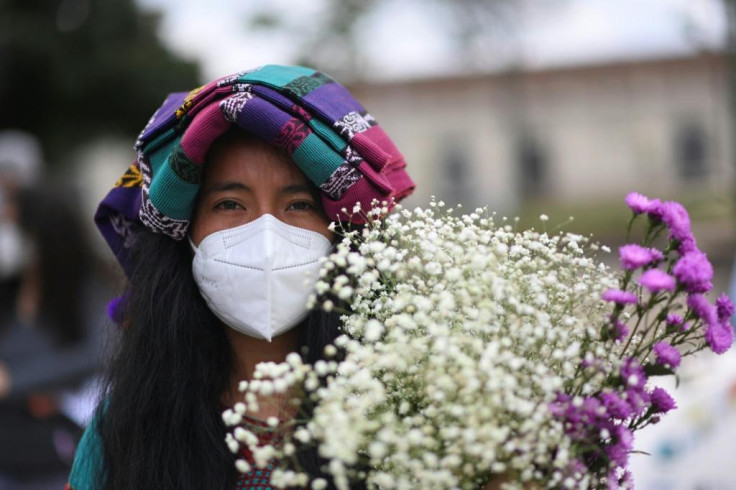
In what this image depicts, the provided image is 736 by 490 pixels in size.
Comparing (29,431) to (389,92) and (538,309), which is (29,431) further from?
(389,92)

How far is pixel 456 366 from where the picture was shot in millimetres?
1381

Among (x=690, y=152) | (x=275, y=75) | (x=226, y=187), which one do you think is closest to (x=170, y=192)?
(x=226, y=187)

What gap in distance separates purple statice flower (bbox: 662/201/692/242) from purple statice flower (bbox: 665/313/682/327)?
14cm

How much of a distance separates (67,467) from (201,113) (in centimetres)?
244

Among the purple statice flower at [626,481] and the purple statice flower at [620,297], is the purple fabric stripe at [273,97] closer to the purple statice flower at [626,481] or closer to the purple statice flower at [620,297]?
the purple statice flower at [620,297]

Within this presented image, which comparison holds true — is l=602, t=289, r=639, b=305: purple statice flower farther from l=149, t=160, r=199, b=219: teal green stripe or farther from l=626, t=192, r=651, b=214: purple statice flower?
l=149, t=160, r=199, b=219: teal green stripe

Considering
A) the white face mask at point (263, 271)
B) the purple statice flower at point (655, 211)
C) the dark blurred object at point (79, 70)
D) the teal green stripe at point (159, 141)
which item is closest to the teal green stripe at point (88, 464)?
the white face mask at point (263, 271)

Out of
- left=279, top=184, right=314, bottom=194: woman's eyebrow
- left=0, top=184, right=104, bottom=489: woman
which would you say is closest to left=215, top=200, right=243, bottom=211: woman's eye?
left=279, top=184, right=314, bottom=194: woman's eyebrow

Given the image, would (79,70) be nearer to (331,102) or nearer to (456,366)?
(331,102)

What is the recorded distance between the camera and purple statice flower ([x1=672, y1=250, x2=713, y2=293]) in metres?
1.47

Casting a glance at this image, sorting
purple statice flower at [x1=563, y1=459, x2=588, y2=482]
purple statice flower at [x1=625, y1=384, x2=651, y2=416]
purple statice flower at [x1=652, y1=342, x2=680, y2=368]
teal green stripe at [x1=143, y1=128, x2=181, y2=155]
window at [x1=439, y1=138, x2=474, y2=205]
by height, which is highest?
window at [x1=439, y1=138, x2=474, y2=205]

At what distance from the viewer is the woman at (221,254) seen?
1.95 m

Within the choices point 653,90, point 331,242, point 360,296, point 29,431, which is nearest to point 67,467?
point 29,431

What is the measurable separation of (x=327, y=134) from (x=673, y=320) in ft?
2.84
